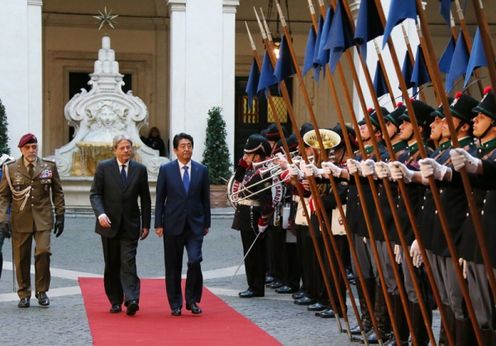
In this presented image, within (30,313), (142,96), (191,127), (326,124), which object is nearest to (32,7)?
(191,127)

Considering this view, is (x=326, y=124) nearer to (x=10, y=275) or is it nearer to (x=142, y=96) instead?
(x=142, y=96)

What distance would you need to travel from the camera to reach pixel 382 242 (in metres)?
8.05

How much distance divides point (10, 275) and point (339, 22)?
23.7 feet

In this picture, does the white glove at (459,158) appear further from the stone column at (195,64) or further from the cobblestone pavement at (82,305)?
the stone column at (195,64)

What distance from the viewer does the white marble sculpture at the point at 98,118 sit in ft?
73.3

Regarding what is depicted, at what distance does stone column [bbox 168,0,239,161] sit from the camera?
24672 millimetres

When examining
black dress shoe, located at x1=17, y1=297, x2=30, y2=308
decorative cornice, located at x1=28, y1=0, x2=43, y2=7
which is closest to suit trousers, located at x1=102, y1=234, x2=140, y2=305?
black dress shoe, located at x1=17, y1=297, x2=30, y2=308

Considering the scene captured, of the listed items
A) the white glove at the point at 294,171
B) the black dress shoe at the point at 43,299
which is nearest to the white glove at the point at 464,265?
the white glove at the point at 294,171

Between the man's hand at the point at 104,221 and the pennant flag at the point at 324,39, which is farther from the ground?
the pennant flag at the point at 324,39

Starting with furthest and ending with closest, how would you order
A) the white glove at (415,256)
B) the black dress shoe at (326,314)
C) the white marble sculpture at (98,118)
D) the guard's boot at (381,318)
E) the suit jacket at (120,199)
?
the white marble sculpture at (98,118)
the suit jacket at (120,199)
the black dress shoe at (326,314)
the guard's boot at (381,318)
the white glove at (415,256)

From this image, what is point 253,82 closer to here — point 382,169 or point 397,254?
point 397,254

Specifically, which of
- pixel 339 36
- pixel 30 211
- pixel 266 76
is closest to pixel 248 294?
pixel 30 211

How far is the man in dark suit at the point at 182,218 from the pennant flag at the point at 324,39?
283 centimetres

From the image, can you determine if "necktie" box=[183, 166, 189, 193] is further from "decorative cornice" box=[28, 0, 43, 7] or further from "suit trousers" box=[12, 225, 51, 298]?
"decorative cornice" box=[28, 0, 43, 7]
